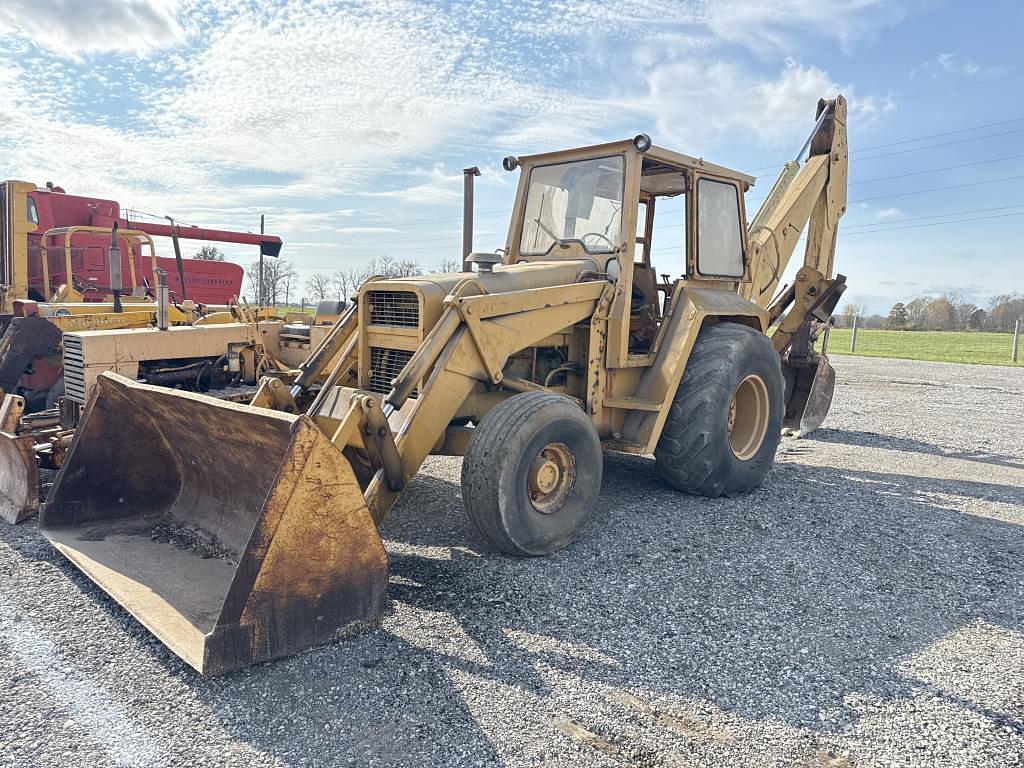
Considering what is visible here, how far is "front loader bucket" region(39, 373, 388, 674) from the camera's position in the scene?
3.04 meters

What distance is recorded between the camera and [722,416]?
18.2 ft

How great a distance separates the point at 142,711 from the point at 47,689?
Answer: 1.63ft

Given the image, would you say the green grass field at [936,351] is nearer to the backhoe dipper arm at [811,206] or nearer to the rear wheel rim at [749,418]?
the backhoe dipper arm at [811,206]

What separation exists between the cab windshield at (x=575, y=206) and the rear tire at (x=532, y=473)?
67.9 inches

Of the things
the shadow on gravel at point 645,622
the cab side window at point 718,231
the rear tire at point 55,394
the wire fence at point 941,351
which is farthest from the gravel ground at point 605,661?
the wire fence at point 941,351

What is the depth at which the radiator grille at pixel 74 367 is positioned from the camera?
6.86 meters

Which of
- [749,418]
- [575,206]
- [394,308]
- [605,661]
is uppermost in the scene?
[575,206]

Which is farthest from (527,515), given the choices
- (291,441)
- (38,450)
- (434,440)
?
(38,450)

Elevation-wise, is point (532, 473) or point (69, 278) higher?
point (69, 278)

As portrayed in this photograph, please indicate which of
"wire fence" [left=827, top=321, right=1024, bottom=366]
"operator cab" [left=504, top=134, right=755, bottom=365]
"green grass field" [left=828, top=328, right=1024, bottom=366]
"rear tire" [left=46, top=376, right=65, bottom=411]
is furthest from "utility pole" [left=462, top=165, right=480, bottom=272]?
"green grass field" [left=828, top=328, right=1024, bottom=366]

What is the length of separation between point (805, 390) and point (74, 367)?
7614 mm

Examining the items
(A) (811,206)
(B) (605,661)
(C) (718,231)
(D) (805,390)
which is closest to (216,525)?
Result: (B) (605,661)

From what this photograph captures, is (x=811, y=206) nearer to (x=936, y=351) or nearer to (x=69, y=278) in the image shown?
(x=69, y=278)

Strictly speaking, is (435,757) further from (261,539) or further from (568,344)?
(568,344)
